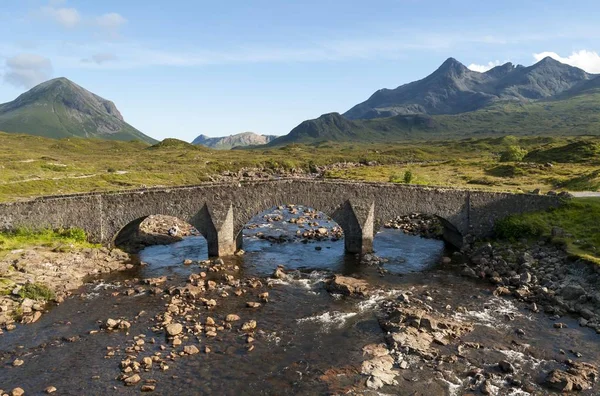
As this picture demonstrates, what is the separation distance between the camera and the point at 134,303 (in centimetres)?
2986

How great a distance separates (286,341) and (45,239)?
25.8 meters

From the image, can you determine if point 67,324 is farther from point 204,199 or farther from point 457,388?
point 457,388

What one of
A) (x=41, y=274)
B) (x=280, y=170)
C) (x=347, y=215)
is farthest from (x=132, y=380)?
(x=280, y=170)

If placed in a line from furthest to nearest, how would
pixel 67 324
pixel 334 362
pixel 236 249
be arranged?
pixel 236 249 → pixel 67 324 → pixel 334 362

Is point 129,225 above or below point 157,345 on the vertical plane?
above

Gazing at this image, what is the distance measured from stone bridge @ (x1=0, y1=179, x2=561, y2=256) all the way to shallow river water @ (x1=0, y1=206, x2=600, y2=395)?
5385 mm

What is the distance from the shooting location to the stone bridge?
3928cm

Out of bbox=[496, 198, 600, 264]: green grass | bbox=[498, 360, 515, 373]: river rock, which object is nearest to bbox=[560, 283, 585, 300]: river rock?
bbox=[496, 198, 600, 264]: green grass

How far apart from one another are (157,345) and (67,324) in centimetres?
680

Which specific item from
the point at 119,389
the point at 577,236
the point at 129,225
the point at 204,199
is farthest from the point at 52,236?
the point at 577,236

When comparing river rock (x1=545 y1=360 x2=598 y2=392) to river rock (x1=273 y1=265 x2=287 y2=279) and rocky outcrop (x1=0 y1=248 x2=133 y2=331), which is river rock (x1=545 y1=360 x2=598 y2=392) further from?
rocky outcrop (x1=0 y1=248 x2=133 y2=331)

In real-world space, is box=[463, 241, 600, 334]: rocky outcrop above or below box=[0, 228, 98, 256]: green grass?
below

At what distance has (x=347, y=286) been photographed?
1282 inches

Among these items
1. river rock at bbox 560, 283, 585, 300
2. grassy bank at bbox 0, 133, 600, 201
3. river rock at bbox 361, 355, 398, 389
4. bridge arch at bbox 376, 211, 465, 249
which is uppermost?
grassy bank at bbox 0, 133, 600, 201
